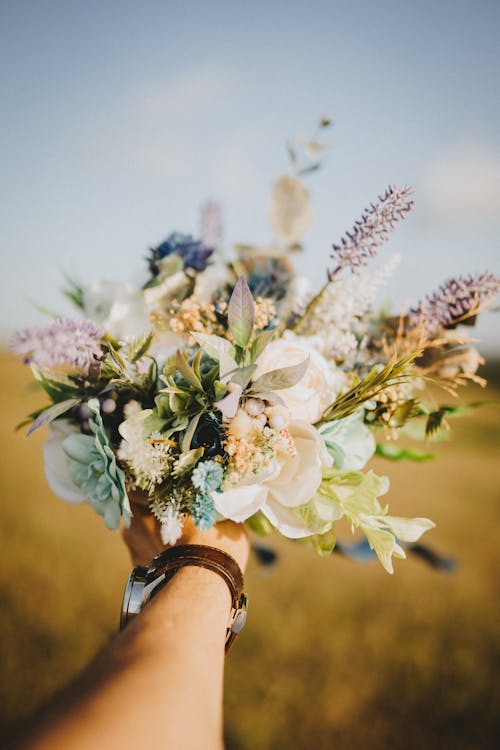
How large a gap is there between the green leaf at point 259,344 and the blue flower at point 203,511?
266 millimetres

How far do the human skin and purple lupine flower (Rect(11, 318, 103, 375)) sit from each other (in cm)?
43

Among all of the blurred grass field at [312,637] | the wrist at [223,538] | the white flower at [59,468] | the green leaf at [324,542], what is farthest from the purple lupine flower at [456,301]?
the blurred grass field at [312,637]

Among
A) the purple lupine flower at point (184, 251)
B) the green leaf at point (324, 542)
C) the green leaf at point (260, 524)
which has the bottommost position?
the green leaf at point (324, 542)

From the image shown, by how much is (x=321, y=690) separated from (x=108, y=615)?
1.35 m

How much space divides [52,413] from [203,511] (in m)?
0.34

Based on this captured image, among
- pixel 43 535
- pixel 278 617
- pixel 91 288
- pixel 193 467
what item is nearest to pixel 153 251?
pixel 91 288

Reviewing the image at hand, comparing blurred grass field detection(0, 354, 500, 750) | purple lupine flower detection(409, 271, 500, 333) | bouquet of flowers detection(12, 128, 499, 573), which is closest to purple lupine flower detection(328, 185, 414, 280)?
bouquet of flowers detection(12, 128, 499, 573)

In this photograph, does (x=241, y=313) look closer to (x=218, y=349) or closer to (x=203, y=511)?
(x=218, y=349)

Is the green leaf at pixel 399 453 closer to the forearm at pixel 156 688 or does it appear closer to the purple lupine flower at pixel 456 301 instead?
the purple lupine flower at pixel 456 301

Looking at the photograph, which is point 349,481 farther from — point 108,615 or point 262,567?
point 108,615

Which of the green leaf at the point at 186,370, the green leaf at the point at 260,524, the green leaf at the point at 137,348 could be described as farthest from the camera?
the green leaf at the point at 260,524

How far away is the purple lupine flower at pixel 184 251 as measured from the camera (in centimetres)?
116

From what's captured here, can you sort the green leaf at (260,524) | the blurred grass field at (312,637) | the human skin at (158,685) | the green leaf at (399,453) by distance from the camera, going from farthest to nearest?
the blurred grass field at (312,637), the green leaf at (399,453), the green leaf at (260,524), the human skin at (158,685)

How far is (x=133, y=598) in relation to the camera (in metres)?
0.81
